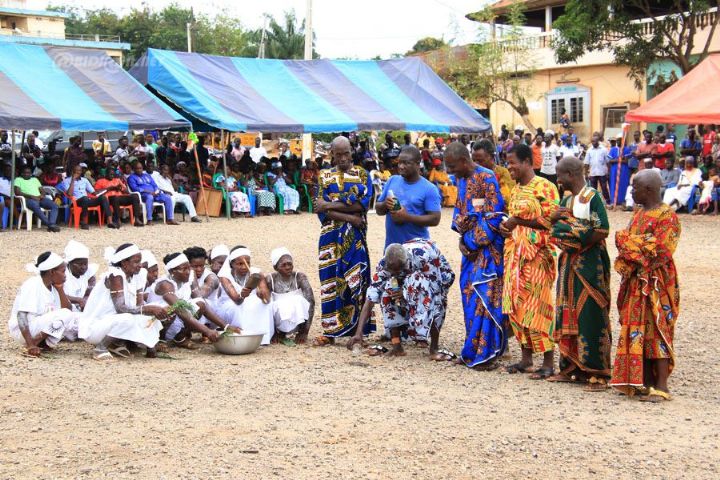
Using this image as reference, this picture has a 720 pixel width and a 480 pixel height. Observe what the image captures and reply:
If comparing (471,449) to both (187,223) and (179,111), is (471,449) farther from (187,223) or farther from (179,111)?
(179,111)

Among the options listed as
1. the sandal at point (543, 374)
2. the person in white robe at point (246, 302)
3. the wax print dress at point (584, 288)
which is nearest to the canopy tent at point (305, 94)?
the person in white robe at point (246, 302)

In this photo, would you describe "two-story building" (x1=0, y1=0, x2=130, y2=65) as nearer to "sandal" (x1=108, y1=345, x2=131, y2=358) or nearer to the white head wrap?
the white head wrap

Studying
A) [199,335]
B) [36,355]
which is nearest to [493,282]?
[199,335]

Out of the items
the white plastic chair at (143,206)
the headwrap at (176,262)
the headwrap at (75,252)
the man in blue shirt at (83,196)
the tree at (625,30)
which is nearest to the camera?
the headwrap at (176,262)

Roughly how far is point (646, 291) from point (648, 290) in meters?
0.02

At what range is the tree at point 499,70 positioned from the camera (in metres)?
33.2

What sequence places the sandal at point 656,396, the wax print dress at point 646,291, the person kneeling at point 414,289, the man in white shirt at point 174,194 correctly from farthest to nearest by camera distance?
1. the man in white shirt at point 174,194
2. the person kneeling at point 414,289
3. the sandal at point 656,396
4. the wax print dress at point 646,291

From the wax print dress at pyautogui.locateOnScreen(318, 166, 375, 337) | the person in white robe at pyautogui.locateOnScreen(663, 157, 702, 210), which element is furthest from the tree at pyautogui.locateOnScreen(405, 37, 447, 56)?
the wax print dress at pyautogui.locateOnScreen(318, 166, 375, 337)

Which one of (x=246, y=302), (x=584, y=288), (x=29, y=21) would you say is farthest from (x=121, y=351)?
(x=29, y=21)

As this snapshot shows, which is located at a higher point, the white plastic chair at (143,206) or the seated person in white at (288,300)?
the white plastic chair at (143,206)

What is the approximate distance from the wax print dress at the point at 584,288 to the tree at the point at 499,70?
2723 cm

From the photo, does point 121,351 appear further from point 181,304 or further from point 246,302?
point 246,302

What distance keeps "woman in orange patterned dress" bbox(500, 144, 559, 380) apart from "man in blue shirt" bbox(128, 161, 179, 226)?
12.1 m

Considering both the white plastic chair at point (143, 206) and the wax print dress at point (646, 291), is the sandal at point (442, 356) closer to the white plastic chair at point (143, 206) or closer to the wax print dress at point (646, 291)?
the wax print dress at point (646, 291)
